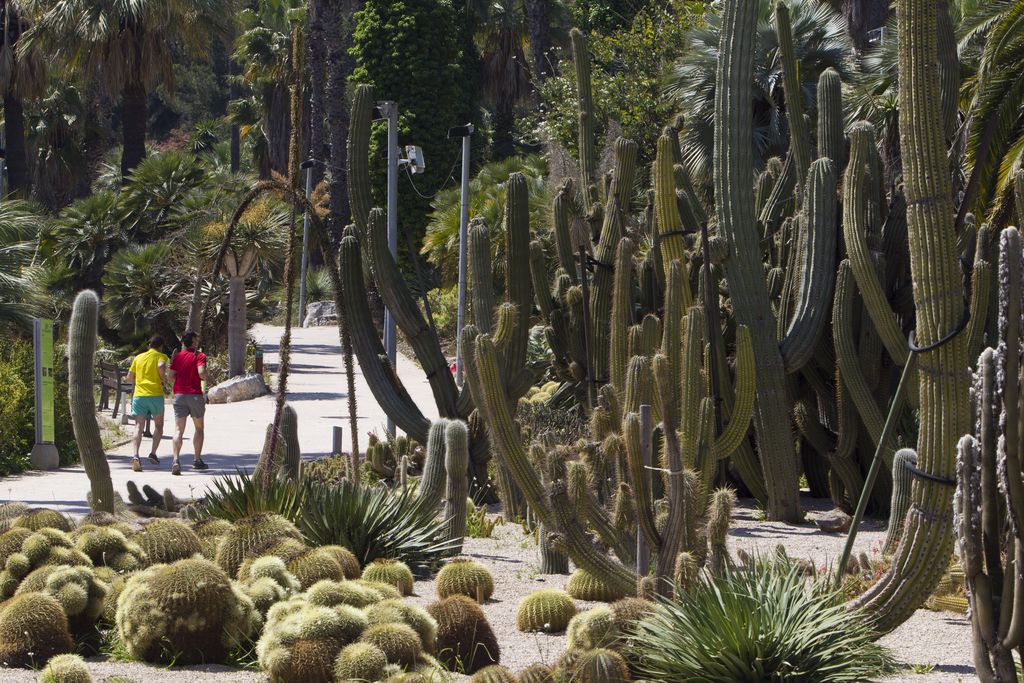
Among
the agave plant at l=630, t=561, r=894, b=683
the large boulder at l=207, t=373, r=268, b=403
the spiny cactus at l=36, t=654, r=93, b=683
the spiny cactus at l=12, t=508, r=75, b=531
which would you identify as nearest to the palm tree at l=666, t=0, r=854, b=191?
the large boulder at l=207, t=373, r=268, b=403

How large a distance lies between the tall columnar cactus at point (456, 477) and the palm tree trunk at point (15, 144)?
824 inches

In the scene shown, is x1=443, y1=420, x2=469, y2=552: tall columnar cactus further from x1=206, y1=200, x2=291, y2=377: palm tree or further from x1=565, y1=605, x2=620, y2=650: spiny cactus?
x1=206, y1=200, x2=291, y2=377: palm tree

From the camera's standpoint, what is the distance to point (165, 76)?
2959 cm

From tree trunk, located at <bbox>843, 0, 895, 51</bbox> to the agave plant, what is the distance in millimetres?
18463

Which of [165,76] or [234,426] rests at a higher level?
[165,76]

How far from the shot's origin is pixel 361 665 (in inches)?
204

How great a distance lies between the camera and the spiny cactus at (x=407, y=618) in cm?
557

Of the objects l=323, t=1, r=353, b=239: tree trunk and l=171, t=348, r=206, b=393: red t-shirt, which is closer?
l=171, t=348, r=206, b=393: red t-shirt

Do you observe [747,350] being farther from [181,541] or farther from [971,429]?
[181,541]

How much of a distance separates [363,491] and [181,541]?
158 cm

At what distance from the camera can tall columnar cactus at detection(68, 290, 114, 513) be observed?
829 cm

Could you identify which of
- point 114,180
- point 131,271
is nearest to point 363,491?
point 131,271

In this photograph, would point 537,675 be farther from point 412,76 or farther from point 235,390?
point 412,76

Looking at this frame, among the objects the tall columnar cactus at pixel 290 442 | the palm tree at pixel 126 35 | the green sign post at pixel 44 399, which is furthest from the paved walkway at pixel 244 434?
the palm tree at pixel 126 35
